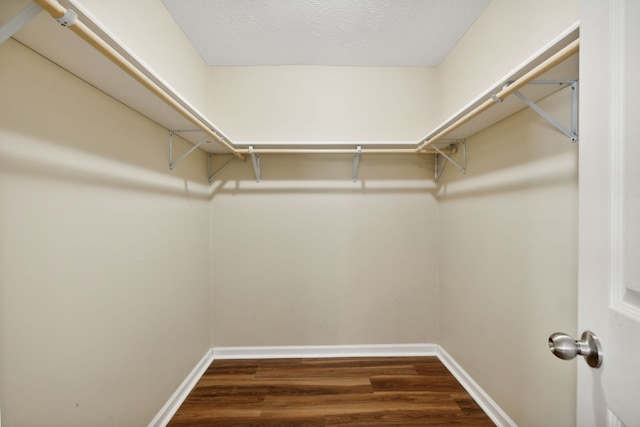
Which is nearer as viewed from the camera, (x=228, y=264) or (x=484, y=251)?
(x=484, y=251)

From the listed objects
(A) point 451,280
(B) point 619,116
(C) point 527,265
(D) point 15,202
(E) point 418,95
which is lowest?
(A) point 451,280

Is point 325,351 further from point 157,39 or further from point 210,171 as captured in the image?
point 157,39

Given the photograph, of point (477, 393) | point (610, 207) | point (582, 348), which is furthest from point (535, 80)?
point (477, 393)

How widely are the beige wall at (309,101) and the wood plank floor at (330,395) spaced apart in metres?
1.82

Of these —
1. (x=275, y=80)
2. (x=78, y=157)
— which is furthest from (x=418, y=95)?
(x=78, y=157)

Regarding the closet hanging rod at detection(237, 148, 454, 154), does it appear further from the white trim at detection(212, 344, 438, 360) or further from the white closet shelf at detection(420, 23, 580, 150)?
the white trim at detection(212, 344, 438, 360)

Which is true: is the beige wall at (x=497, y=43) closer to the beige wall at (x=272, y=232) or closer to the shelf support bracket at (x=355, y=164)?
the beige wall at (x=272, y=232)

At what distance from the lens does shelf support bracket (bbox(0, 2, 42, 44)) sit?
0.61m

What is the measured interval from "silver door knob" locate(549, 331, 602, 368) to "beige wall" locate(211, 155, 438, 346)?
1634mm

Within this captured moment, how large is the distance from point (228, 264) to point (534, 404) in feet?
6.82

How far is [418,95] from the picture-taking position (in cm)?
219

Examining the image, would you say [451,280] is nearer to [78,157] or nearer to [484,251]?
[484,251]

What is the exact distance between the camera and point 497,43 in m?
1.47

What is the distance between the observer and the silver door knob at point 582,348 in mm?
525
